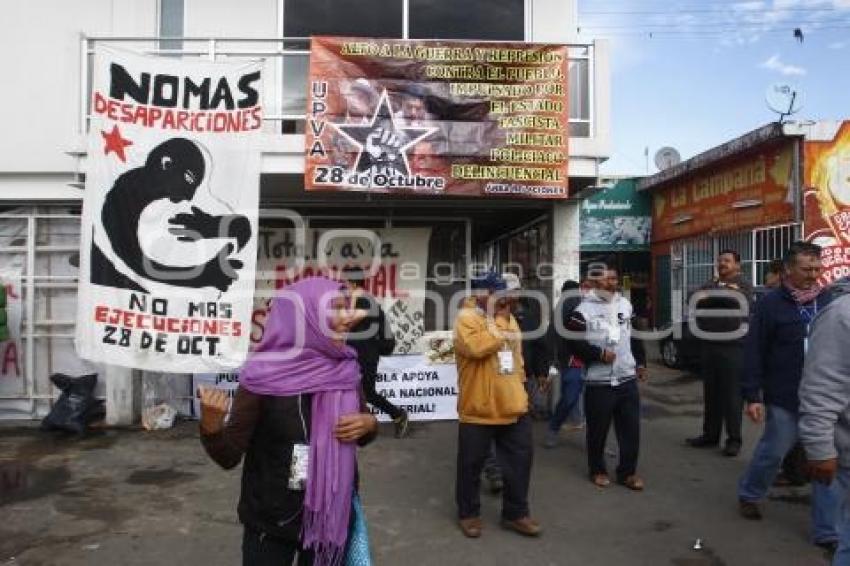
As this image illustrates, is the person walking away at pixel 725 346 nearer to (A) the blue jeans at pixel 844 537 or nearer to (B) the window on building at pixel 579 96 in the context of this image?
(B) the window on building at pixel 579 96

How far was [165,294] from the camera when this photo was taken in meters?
6.26

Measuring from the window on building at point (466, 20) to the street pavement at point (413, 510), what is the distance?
4.79 m

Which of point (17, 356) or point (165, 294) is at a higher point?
point (165, 294)

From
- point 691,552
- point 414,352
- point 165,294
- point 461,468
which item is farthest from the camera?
point 414,352

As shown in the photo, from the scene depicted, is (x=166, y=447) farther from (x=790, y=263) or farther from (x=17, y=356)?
(x=790, y=263)

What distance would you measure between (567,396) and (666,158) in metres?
12.9

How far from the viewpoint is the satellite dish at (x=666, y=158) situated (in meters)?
19.1

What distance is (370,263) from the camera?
30.8 ft

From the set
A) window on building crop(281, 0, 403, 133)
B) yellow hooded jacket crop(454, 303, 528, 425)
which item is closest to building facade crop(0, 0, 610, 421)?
window on building crop(281, 0, 403, 133)

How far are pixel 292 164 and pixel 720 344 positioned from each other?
468cm

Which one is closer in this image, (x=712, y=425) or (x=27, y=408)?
(x=712, y=425)

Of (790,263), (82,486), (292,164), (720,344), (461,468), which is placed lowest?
(82,486)

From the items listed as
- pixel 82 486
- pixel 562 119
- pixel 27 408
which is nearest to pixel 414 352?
pixel 562 119

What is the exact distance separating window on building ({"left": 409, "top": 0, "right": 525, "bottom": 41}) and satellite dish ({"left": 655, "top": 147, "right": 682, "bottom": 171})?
10762 millimetres
